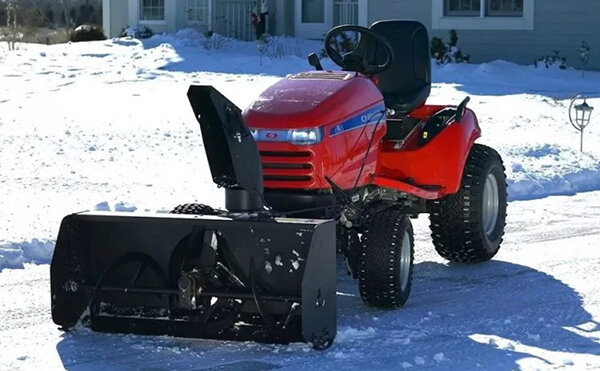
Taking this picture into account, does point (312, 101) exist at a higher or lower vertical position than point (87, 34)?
lower

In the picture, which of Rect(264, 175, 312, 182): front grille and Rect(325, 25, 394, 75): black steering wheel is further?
Rect(325, 25, 394, 75): black steering wheel

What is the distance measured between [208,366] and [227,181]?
3.95 ft

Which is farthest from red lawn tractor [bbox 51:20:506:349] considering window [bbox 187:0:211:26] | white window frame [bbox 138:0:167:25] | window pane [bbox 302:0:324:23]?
white window frame [bbox 138:0:167:25]

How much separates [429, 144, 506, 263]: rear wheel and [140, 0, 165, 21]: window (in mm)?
26740

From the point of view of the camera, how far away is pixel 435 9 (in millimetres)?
28188

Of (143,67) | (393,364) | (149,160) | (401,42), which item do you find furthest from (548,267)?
(143,67)

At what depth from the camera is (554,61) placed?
2608 cm

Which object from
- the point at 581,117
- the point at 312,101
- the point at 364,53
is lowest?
the point at 581,117

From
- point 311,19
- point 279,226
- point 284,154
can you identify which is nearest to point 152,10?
point 311,19

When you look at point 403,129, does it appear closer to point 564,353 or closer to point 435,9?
point 564,353

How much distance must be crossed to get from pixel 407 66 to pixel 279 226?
2.81 m

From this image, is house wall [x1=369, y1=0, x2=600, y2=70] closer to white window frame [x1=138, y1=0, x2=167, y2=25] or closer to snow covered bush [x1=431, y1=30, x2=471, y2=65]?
snow covered bush [x1=431, y1=30, x2=471, y2=65]

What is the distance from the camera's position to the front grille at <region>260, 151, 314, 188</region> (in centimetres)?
738

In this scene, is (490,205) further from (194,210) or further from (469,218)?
(194,210)
